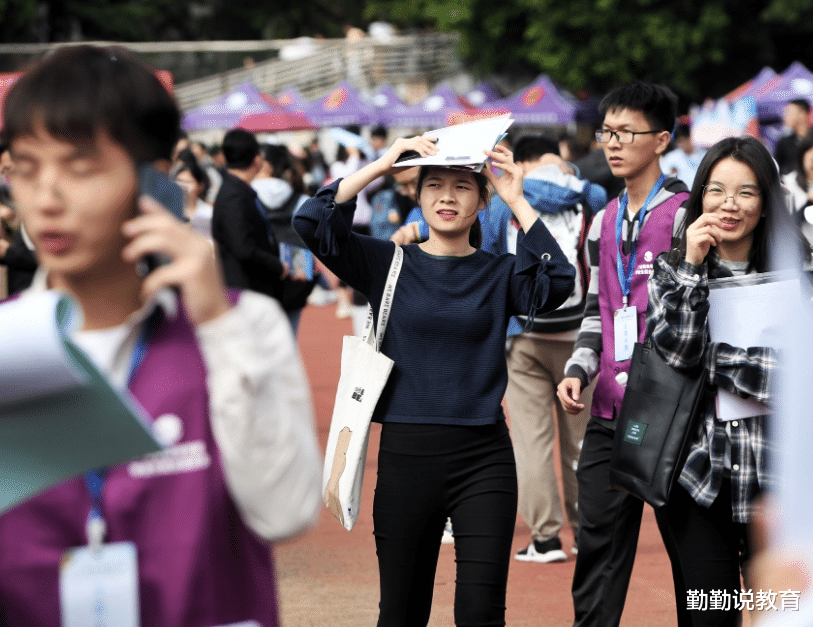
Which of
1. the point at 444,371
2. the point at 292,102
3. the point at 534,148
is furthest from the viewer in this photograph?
the point at 292,102

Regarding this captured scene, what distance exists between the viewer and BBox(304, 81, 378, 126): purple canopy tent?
2620 centimetres

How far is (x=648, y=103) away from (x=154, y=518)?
3.62 meters

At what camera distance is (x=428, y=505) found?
397 cm

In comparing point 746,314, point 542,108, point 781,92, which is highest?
point 542,108

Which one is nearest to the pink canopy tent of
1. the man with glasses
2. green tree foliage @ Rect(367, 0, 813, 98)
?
green tree foliage @ Rect(367, 0, 813, 98)

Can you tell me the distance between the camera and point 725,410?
3775mm

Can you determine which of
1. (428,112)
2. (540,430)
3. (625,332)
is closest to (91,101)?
(625,332)

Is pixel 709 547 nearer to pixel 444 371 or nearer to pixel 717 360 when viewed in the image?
pixel 717 360

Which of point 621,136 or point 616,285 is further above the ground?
point 621,136

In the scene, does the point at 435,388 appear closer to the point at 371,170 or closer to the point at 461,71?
the point at 371,170

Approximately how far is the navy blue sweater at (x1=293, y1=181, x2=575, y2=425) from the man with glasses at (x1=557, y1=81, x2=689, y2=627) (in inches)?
21.3

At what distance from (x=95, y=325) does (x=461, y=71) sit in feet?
124

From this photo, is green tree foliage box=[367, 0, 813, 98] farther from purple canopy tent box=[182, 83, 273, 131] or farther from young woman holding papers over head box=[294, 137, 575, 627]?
young woman holding papers over head box=[294, 137, 575, 627]

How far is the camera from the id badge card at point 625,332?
4543 mm
